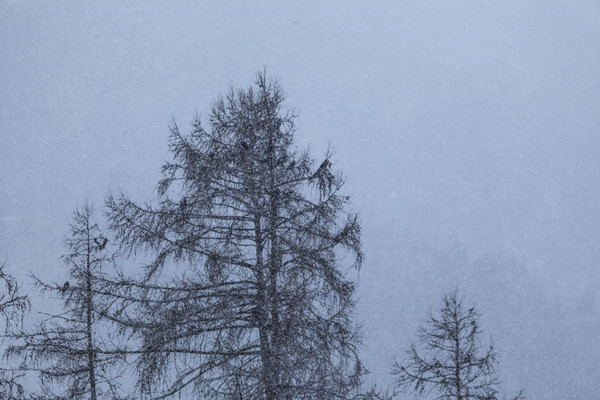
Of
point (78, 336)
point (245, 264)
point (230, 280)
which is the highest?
point (245, 264)

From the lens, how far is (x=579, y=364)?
15188 centimetres

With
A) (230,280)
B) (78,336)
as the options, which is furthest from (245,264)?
(78,336)

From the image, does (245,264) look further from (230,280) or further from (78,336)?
(78,336)

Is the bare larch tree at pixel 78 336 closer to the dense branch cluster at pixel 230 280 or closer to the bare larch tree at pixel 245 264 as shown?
the dense branch cluster at pixel 230 280

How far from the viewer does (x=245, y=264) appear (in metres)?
9.88

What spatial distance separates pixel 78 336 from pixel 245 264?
4157 millimetres

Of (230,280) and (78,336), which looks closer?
(230,280)

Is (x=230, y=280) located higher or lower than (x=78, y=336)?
higher

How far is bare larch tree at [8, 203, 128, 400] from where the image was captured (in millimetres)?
10367

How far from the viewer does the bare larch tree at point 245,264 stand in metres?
9.41

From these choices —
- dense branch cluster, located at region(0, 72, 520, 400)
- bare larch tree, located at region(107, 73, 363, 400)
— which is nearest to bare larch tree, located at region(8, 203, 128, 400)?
dense branch cluster, located at region(0, 72, 520, 400)

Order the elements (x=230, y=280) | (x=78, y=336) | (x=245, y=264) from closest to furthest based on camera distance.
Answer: (x=245, y=264) → (x=230, y=280) → (x=78, y=336)

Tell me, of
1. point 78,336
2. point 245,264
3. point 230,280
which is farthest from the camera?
point 78,336

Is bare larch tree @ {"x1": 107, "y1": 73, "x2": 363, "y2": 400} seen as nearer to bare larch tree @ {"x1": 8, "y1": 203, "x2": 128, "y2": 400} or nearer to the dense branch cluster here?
the dense branch cluster
